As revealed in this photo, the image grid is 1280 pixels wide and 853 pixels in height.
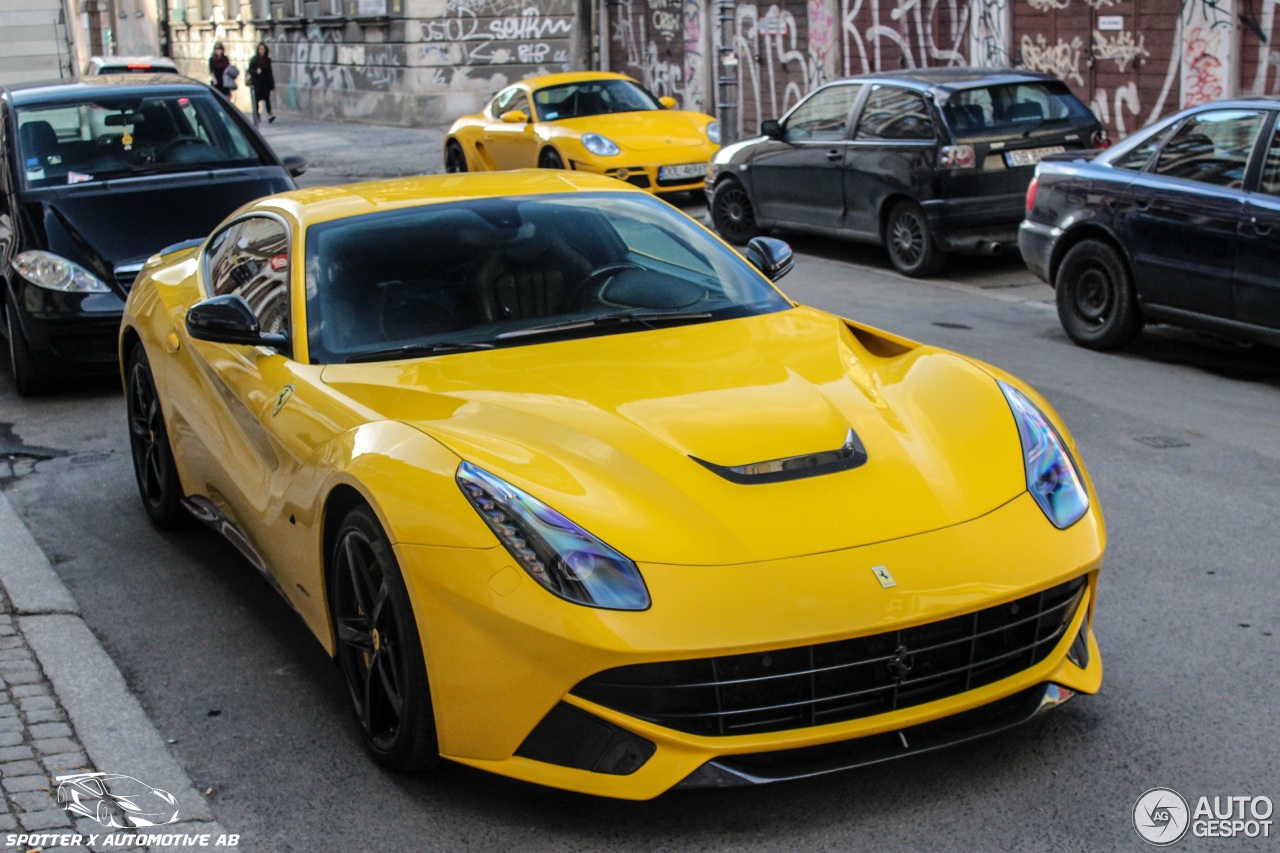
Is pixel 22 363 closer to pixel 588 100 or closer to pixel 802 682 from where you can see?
pixel 802 682

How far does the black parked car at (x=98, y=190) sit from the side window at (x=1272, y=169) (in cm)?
592

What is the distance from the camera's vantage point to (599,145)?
16750mm

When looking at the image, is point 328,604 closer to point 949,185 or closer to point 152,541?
point 152,541

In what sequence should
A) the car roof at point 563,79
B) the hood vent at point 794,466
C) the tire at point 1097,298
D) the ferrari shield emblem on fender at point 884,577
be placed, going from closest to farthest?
the ferrari shield emblem on fender at point 884,577 → the hood vent at point 794,466 → the tire at point 1097,298 → the car roof at point 563,79

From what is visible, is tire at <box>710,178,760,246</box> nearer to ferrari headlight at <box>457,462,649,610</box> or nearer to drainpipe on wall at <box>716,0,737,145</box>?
drainpipe on wall at <box>716,0,737,145</box>

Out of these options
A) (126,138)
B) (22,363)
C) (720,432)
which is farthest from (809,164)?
(720,432)

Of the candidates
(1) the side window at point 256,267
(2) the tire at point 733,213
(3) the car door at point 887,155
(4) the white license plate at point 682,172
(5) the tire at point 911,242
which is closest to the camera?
(1) the side window at point 256,267

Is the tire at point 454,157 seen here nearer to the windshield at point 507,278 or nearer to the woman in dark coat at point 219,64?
the windshield at point 507,278

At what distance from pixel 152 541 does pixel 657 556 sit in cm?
335

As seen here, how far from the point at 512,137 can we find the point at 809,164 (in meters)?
5.57

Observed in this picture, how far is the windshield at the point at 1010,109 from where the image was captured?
1223 centimetres

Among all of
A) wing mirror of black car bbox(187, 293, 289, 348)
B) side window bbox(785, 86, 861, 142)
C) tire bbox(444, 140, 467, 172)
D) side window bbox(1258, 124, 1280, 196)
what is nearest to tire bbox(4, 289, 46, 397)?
wing mirror of black car bbox(187, 293, 289, 348)

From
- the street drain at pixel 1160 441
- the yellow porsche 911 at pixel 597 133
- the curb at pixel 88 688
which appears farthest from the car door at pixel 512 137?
the curb at pixel 88 688

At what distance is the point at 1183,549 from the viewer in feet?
18.5
